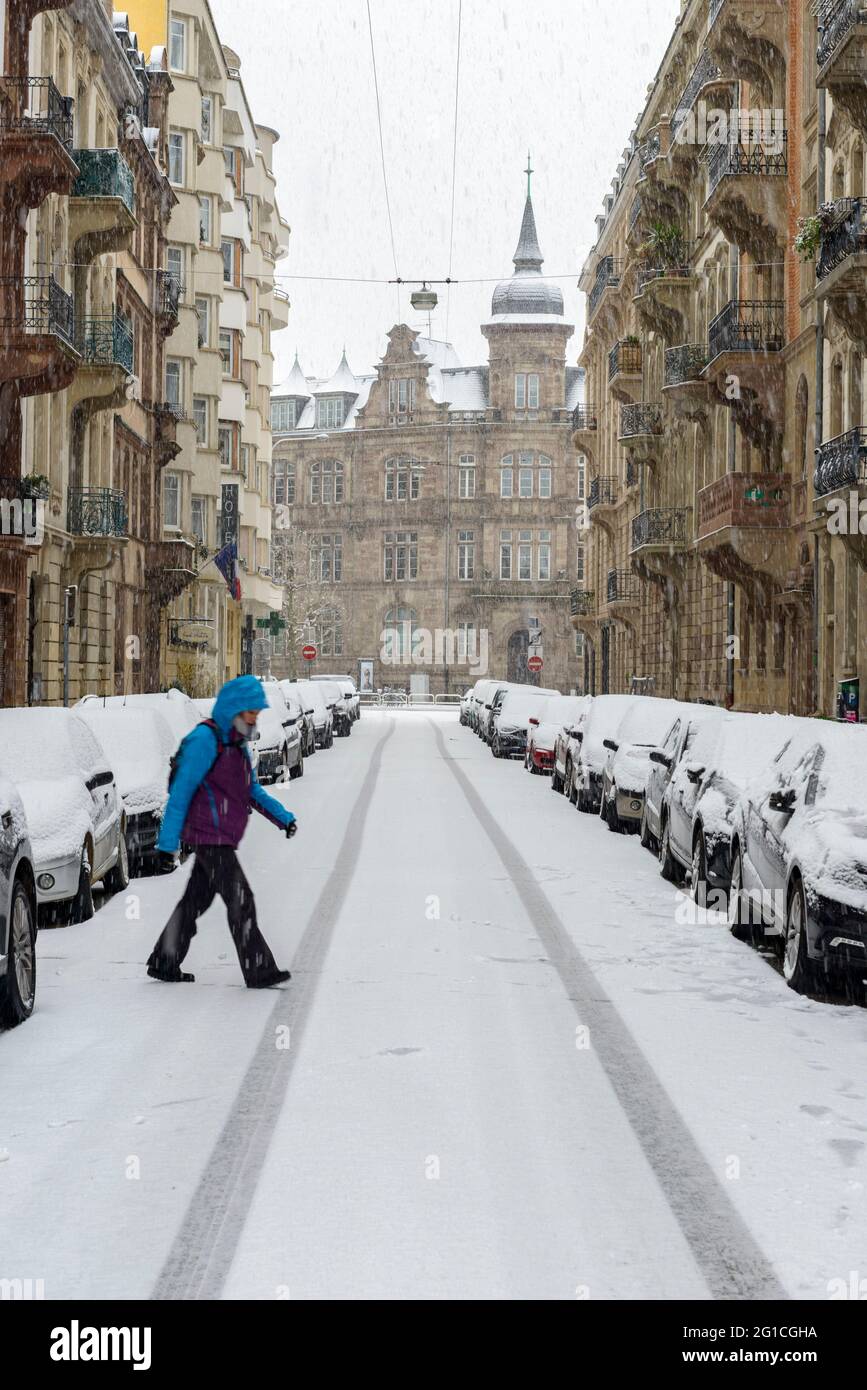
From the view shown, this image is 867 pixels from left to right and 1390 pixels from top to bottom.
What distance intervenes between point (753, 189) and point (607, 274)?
959 inches

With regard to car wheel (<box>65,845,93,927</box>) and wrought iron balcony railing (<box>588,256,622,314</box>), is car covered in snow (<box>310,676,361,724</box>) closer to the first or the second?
wrought iron balcony railing (<box>588,256,622,314</box>)

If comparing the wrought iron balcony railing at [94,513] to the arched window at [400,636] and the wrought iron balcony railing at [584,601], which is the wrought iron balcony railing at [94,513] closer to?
the wrought iron balcony railing at [584,601]

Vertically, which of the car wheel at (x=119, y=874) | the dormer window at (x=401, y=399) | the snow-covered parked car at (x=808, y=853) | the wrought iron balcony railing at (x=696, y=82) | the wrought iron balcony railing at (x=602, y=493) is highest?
the dormer window at (x=401, y=399)

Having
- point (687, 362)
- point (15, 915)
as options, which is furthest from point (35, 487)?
point (15, 915)

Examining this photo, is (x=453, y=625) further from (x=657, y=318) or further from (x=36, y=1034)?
(x=36, y=1034)

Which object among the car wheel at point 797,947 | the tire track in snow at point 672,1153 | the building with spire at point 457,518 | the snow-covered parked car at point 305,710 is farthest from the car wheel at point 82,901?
the building with spire at point 457,518

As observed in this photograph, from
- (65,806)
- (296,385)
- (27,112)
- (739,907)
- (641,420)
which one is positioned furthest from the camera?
(296,385)

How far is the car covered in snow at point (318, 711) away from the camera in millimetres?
36906

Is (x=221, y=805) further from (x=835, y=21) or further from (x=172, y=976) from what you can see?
(x=835, y=21)

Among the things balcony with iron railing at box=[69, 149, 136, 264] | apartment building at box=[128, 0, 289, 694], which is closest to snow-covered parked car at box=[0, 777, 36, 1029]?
balcony with iron railing at box=[69, 149, 136, 264]

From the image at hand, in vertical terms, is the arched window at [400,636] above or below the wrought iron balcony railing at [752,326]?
below

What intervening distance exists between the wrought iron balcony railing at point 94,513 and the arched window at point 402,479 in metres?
67.9

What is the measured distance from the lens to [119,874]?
529 inches

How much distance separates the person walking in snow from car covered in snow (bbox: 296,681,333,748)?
2640cm
